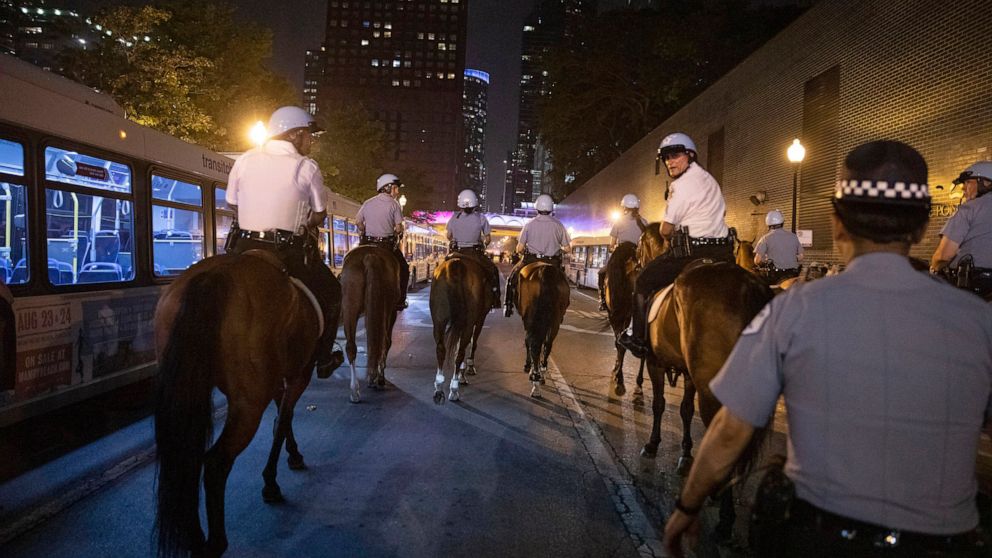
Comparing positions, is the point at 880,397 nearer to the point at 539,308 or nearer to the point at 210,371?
the point at 210,371

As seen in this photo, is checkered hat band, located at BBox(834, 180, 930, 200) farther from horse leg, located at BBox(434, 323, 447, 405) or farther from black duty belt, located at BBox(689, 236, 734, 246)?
horse leg, located at BBox(434, 323, 447, 405)

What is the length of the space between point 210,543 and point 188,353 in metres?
Answer: 1.05

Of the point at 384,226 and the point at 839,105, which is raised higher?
the point at 839,105

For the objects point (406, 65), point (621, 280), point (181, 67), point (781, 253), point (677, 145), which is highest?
point (406, 65)

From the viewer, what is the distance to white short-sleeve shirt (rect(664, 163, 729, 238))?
5227 millimetres

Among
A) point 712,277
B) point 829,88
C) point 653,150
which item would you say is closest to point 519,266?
point 712,277

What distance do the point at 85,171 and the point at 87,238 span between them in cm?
70

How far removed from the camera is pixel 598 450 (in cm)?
593

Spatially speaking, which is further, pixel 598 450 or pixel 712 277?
pixel 598 450

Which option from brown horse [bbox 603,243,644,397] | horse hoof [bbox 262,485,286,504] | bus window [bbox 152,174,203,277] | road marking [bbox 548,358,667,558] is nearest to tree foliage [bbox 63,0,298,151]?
bus window [bbox 152,174,203,277]

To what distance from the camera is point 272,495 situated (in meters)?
4.46

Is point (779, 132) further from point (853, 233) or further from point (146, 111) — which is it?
point (853, 233)

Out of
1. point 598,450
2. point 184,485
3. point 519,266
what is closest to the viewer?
point 184,485

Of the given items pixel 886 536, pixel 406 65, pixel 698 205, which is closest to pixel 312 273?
pixel 698 205
